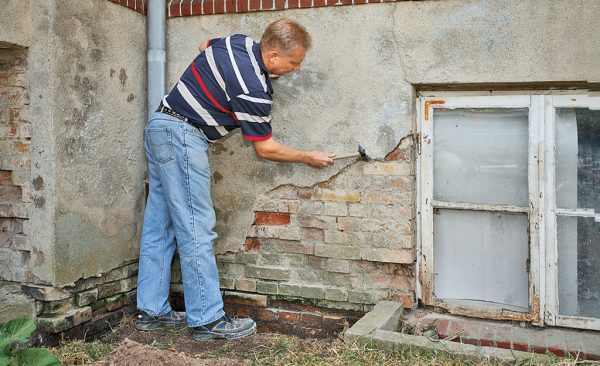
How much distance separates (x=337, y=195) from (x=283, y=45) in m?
1.05

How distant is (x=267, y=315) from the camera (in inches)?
167

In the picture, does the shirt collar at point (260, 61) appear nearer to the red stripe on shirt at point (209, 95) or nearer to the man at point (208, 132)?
the man at point (208, 132)

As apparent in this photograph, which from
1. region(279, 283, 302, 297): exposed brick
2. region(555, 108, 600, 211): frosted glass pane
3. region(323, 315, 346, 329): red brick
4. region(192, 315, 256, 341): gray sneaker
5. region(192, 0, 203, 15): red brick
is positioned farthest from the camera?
region(192, 0, 203, 15): red brick

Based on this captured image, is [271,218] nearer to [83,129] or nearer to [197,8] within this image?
[83,129]

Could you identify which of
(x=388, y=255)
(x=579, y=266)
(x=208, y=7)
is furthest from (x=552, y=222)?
(x=208, y=7)

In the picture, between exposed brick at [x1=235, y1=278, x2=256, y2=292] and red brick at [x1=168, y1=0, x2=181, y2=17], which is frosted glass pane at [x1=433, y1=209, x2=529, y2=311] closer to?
exposed brick at [x1=235, y1=278, x2=256, y2=292]

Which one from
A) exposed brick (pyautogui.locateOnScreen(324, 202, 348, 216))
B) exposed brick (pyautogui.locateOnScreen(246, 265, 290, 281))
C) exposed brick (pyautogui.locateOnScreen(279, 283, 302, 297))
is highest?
exposed brick (pyautogui.locateOnScreen(324, 202, 348, 216))

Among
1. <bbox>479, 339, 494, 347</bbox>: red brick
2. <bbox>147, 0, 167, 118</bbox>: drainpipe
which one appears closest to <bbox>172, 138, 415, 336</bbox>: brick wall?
<bbox>479, 339, 494, 347</bbox>: red brick

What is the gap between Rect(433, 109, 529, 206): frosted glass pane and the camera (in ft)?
12.5

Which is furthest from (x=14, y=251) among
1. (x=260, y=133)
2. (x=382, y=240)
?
(x=382, y=240)

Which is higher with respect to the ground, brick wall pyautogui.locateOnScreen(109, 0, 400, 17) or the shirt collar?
brick wall pyautogui.locateOnScreen(109, 0, 400, 17)

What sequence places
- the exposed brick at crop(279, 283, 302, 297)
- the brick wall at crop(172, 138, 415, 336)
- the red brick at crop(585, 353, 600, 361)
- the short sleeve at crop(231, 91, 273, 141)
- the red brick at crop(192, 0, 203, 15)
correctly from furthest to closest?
the red brick at crop(192, 0, 203, 15)
the exposed brick at crop(279, 283, 302, 297)
the brick wall at crop(172, 138, 415, 336)
the short sleeve at crop(231, 91, 273, 141)
the red brick at crop(585, 353, 600, 361)

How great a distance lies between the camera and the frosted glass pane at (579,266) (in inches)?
145

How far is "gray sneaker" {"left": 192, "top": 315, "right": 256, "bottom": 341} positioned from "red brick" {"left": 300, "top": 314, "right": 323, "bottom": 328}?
0.41 metres
